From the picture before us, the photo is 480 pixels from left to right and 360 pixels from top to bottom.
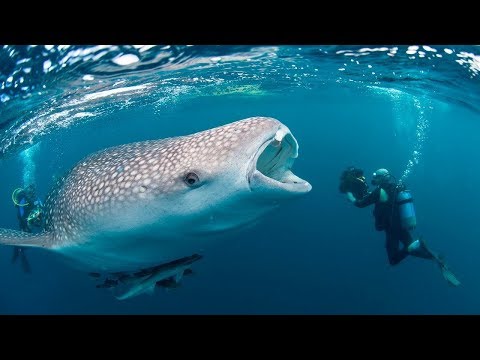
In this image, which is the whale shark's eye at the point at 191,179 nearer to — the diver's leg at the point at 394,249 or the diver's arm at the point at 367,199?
the diver's arm at the point at 367,199

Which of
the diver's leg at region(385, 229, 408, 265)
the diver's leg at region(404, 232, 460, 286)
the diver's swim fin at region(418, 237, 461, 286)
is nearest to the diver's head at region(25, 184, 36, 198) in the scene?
the diver's leg at region(385, 229, 408, 265)

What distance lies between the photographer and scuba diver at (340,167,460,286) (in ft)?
30.7

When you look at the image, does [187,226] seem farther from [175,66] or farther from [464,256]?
[464,256]

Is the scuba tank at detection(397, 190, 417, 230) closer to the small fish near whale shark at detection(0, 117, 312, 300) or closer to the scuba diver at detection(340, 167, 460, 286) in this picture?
the scuba diver at detection(340, 167, 460, 286)

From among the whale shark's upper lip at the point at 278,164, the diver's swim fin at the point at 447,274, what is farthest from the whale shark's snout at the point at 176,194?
the diver's swim fin at the point at 447,274

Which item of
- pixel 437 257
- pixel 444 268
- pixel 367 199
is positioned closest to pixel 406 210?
pixel 367 199

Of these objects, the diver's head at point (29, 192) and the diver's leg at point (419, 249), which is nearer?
the diver's leg at point (419, 249)

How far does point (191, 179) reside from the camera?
3.08 metres

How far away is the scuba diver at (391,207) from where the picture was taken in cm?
934

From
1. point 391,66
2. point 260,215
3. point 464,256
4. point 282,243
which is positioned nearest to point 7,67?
point 260,215

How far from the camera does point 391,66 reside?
1399 cm

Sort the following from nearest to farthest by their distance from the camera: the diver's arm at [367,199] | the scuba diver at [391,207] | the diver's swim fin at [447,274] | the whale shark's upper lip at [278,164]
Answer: the whale shark's upper lip at [278,164], the diver's swim fin at [447,274], the scuba diver at [391,207], the diver's arm at [367,199]
